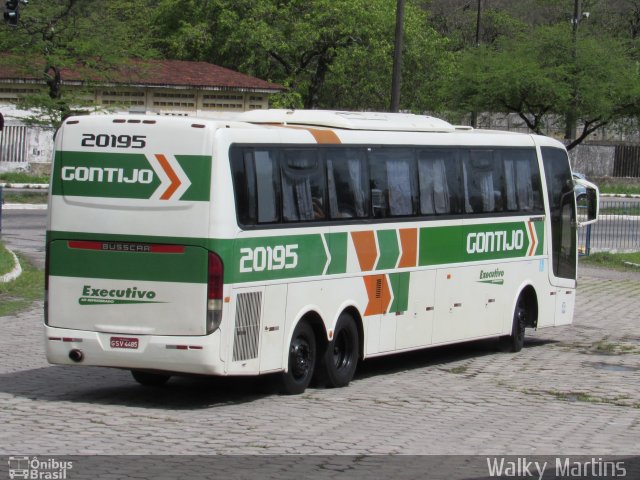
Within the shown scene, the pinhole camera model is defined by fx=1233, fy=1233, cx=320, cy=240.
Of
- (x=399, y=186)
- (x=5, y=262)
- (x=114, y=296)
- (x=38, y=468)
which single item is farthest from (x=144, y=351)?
(x=5, y=262)

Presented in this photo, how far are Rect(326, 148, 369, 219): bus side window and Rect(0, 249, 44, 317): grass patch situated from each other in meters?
7.13

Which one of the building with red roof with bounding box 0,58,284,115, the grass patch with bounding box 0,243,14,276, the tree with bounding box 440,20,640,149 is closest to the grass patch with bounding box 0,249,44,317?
the grass patch with bounding box 0,243,14,276

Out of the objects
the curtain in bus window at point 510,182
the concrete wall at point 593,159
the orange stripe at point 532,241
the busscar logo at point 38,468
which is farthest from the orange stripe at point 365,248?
the concrete wall at point 593,159

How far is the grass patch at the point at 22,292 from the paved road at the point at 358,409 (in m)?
2.02

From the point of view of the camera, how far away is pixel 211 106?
5125 centimetres

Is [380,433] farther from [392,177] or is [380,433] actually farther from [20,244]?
[20,244]

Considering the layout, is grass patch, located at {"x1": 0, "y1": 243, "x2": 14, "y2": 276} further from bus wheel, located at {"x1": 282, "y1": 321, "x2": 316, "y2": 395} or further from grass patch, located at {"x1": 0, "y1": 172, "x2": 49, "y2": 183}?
grass patch, located at {"x1": 0, "y1": 172, "x2": 49, "y2": 183}

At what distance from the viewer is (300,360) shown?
12.8 meters

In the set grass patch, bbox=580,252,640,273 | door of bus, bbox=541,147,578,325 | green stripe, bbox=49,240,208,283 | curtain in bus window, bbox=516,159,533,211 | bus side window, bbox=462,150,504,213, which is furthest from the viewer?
grass patch, bbox=580,252,640,273

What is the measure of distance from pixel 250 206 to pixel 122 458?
364 cm

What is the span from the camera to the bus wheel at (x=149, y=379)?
13.0 m

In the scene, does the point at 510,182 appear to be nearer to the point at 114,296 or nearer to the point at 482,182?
the point at 482,182

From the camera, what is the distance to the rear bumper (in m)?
11.4

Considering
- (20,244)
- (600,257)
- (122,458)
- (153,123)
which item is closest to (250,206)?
(153,123)
